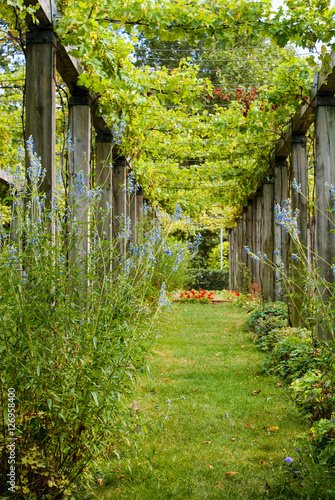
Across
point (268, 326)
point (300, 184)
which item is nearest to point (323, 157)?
point (300, 184)

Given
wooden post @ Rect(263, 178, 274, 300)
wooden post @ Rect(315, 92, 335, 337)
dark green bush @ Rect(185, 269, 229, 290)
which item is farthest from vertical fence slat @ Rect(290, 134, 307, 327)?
dark green bush @ Rect(185, 269, 229, 290)

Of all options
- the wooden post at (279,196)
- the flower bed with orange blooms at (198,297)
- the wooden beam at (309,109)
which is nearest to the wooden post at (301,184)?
the wooden beam at (309,109)

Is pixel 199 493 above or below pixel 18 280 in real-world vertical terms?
below

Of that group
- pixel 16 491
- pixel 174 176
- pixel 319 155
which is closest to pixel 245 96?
pixel 319 155

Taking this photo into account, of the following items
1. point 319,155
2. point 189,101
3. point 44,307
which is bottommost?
point 44,307

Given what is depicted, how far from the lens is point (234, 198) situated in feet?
40.2

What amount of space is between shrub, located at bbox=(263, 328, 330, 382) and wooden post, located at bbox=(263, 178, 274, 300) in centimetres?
323

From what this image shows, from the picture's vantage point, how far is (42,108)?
3.09 meters

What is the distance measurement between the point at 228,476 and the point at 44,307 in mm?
1487

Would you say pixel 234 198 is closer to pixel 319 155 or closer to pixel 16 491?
pixel 319 155

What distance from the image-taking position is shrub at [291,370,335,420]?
2790mm

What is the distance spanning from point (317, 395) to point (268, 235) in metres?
6.01

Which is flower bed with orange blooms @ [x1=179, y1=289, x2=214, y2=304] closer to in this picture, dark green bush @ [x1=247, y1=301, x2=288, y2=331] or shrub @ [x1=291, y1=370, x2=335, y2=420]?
dark green bush @ [x1=247, y1=301, x2=288, y2=331]

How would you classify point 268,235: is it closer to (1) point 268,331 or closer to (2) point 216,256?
(1) point 268,331
